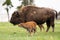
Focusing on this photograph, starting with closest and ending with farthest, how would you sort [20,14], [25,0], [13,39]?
[13,39] < [20,14] < [25,0]

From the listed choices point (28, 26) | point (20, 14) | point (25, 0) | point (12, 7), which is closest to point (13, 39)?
point (28, 26)

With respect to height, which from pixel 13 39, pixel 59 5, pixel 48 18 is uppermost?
pixel 13 39

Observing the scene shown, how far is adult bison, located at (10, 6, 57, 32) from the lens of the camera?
72.4 ft

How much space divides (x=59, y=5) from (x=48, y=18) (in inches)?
1288

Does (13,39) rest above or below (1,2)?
above

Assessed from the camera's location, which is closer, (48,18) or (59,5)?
(48,18)

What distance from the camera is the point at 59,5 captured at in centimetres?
5531

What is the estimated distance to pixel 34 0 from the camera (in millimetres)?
54281

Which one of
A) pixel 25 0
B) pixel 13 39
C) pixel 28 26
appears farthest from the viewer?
pixel 25 0

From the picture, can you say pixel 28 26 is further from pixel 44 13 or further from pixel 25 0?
pixel 25 0

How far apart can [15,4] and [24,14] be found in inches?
1300

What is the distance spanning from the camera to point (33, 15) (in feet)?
73.7

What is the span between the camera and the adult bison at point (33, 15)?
72.4 feet

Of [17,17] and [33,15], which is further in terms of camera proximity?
[33,15]
